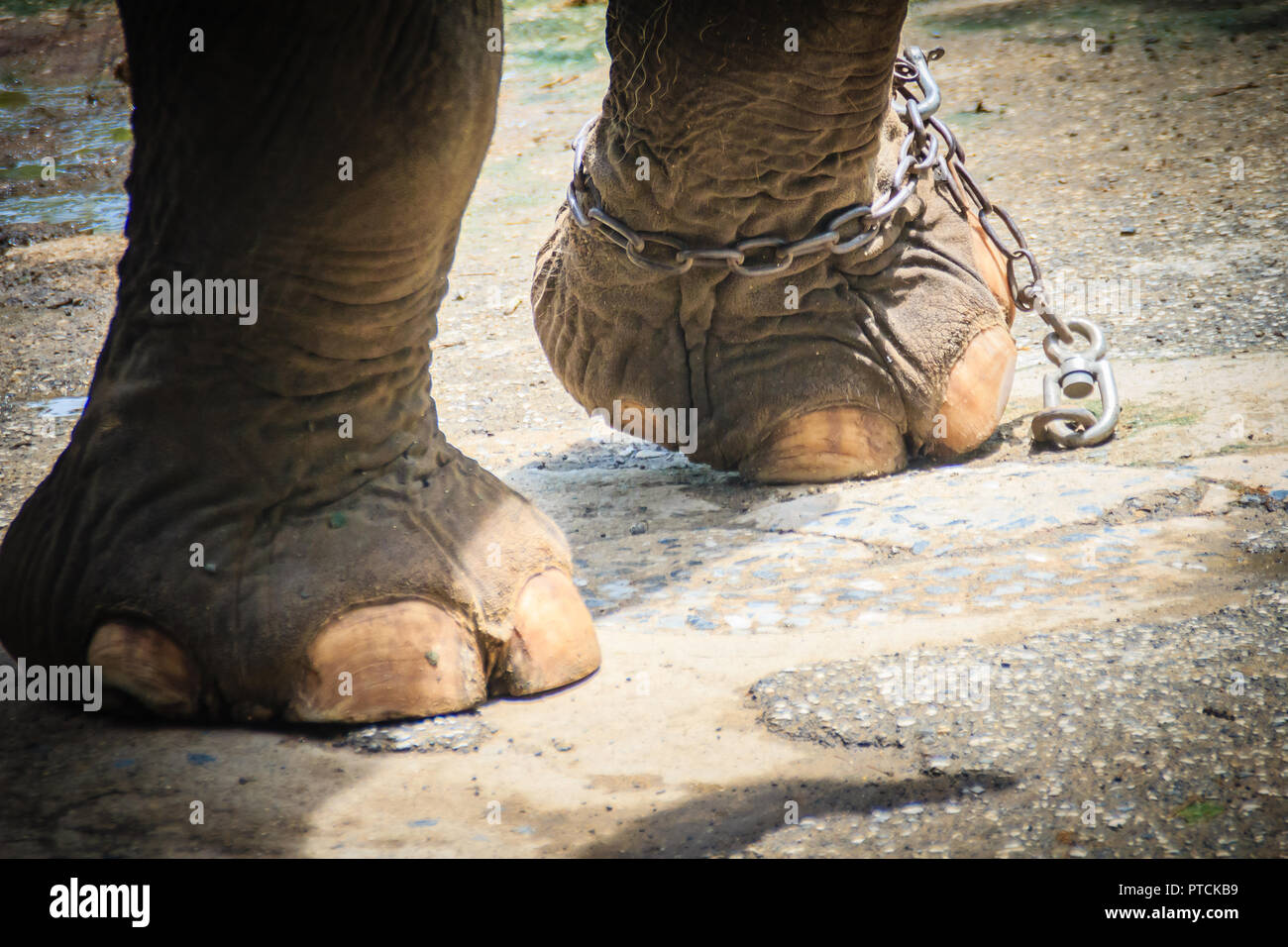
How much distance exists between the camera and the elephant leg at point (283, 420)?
1.28 meters

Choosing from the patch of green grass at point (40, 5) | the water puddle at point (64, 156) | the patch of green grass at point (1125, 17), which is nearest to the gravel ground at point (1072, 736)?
the water puddle at point (64, 156)

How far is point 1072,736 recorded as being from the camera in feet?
4.03

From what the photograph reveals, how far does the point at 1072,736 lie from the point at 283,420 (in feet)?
2.94

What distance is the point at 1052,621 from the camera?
1531mm

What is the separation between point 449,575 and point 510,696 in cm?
16

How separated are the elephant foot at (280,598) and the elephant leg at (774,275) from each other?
81 cm

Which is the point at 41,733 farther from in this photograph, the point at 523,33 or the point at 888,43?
the point at 523,33

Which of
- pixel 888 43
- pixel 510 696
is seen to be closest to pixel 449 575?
pixel 510 696

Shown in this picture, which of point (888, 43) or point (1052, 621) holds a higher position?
point (888, 43)

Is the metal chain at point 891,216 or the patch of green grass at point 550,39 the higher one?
the patch of green grass at point 550,39

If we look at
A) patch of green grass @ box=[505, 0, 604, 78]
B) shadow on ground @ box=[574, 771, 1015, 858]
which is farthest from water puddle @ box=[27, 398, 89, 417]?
patch of green grass @ box=[505, 0, 604, 78]

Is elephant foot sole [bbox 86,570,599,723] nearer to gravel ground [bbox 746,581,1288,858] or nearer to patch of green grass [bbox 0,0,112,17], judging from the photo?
gravel ground [bbox 746,581,1288,858]

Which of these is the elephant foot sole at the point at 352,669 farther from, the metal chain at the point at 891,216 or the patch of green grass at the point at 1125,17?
the patch of green grass at the point at 1125,17

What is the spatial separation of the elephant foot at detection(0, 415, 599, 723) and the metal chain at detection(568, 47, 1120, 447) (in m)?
0.80
